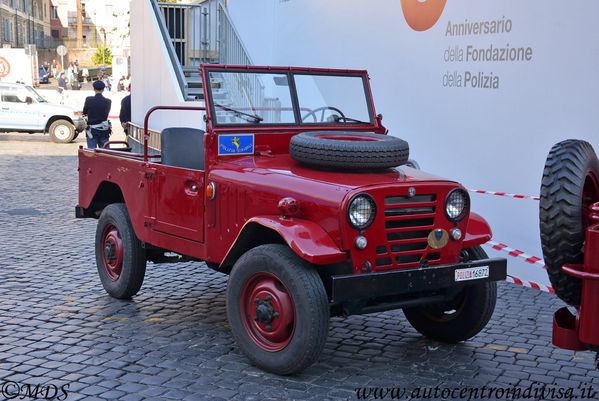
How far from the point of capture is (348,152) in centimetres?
487

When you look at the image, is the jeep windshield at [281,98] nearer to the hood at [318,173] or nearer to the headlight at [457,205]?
the hood at [318,173]

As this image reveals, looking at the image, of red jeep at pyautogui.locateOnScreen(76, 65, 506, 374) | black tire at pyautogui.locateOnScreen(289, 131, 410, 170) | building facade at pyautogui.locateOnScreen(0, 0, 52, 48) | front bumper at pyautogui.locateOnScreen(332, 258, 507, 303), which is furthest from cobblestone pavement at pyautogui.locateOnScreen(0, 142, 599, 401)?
building facade at pyautogui.locateOnScreen(0, 0, 52, 48)

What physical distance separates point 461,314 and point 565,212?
1786 millimetres

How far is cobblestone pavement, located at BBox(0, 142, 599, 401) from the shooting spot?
4.62 m

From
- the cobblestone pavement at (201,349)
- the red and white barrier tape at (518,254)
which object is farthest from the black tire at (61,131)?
the red and white barrier tape at (518,254)

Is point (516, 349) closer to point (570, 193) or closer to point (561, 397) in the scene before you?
point (561, 397)

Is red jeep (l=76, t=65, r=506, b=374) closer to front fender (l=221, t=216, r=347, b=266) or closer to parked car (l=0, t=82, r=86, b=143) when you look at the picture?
front fender (l=221, t=216, r=347, b=266)

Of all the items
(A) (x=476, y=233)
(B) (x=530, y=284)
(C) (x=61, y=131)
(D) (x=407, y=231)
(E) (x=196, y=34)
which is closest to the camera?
(D) (x=407, y=231)

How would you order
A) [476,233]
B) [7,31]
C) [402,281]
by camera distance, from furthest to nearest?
1. [7,31]
2. [476,233]
3. [402,281]

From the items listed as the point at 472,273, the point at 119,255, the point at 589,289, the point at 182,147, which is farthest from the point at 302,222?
the point at 119,255

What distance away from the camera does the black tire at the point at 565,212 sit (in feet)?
12.4

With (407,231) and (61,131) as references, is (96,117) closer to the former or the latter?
(61,131)

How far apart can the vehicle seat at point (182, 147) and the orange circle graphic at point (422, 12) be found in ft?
12.8

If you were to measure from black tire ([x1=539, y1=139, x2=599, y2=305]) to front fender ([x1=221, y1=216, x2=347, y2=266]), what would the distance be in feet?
4.01
